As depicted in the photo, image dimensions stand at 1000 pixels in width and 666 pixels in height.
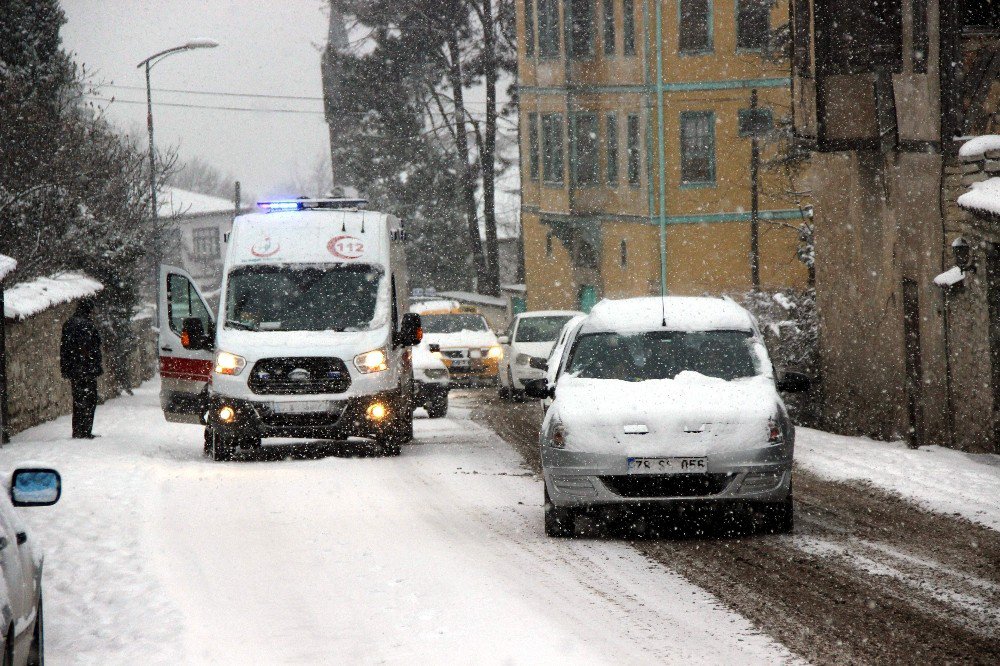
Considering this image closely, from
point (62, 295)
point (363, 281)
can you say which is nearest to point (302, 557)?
point (363, 281)

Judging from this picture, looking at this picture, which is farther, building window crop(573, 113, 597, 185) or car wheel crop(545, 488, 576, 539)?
building window crop(573, 113, 597, 185)

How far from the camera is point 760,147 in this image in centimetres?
4575

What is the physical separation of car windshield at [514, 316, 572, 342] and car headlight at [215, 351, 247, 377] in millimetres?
13277

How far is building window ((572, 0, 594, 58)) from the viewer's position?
159 ft

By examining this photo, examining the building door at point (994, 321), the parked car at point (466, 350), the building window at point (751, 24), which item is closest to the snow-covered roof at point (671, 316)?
the building door at point (994, 321)

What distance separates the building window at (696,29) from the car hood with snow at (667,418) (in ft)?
117

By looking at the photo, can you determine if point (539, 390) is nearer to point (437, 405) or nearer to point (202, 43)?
point (437, 405)

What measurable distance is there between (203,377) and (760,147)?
29.3 meters

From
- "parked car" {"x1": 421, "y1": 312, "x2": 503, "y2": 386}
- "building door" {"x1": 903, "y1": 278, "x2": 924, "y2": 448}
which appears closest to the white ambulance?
"building door" {"x1": 903, "y1": 278, "x2": 924, "y2": 448}

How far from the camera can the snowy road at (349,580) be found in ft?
24.9

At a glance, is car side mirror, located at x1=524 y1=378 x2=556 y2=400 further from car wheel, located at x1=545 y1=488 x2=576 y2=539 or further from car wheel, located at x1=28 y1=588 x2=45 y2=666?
car wheel, located at x1=28 y1=588 x2=45 y2=666

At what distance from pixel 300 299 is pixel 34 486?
12.9 meters

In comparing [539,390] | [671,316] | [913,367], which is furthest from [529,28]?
[539,390]

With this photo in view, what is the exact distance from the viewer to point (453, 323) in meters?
35.4
